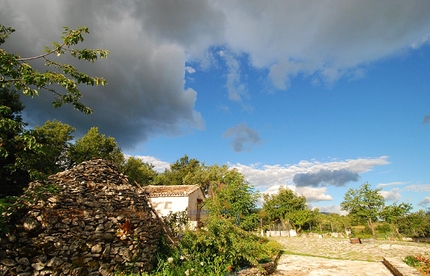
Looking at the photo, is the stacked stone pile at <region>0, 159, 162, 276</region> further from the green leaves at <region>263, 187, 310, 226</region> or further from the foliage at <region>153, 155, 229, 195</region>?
the green leaves at <region>263, 187, 310, 226</region>

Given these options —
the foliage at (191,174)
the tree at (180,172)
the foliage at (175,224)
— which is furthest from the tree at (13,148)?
the tree at (180,172)

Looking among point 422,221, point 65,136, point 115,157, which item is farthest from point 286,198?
point 65,136

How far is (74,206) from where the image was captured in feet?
18.0

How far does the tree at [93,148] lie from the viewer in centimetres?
2642

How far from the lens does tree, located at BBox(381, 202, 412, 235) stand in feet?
96.0

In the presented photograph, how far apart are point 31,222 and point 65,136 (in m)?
25.6

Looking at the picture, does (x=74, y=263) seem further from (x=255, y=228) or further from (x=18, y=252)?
(x=255, y=228)

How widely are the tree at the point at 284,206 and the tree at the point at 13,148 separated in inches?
1386

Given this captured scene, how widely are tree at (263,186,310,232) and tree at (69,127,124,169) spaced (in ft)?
88.7

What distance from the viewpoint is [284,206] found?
133 ft

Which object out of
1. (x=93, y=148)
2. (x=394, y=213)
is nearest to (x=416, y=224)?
(x=394, y=213)

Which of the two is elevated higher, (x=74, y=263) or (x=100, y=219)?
(x=100, y=219)

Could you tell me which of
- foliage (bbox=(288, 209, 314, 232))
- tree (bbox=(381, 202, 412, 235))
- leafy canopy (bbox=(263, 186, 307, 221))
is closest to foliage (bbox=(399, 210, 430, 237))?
tree (bbox=(381, 202, 412, 235))

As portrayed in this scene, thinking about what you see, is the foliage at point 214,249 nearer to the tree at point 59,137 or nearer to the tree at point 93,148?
the tree at point 93,148
